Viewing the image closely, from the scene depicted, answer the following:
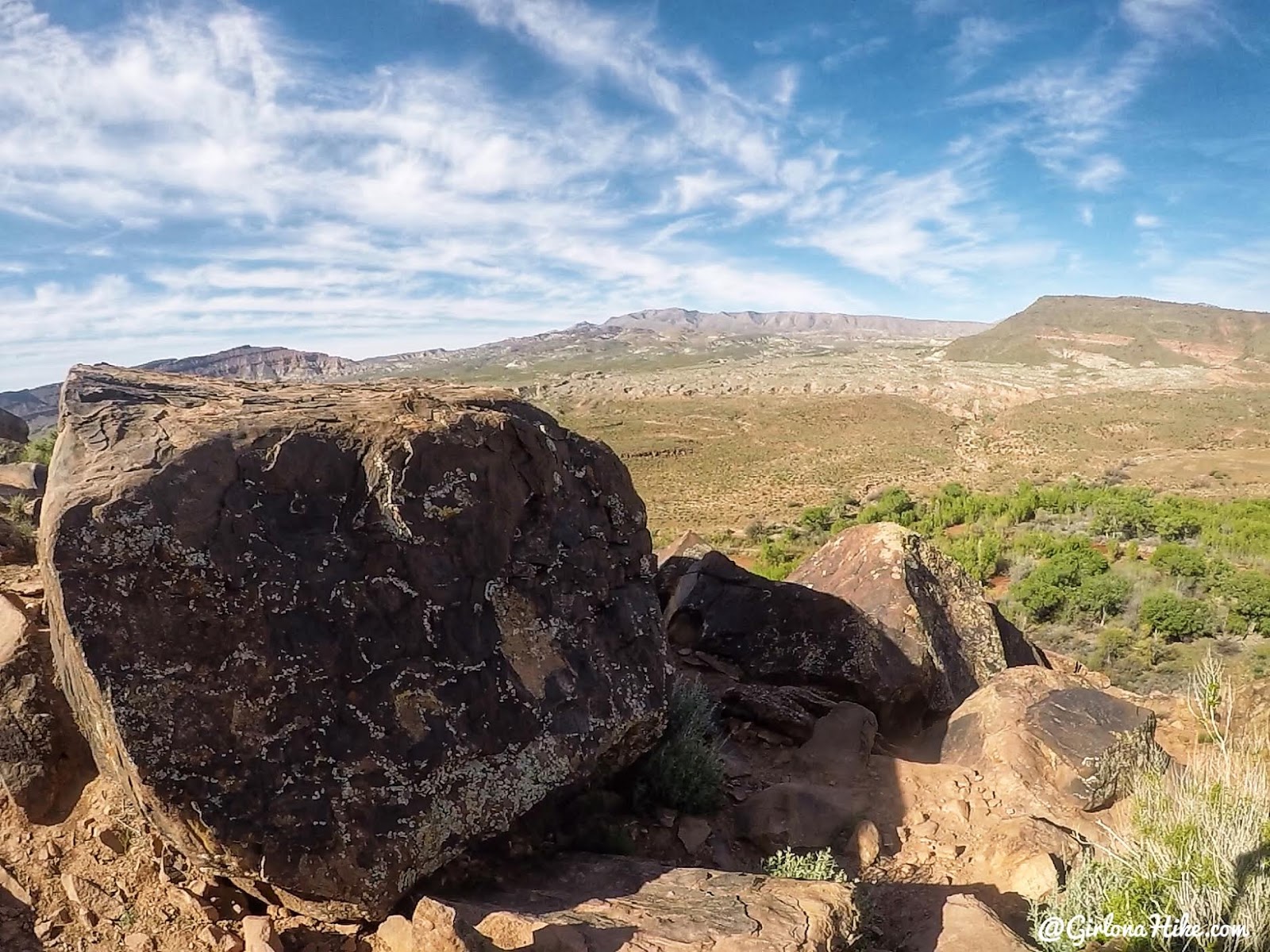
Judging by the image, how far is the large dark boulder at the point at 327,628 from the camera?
3.87m

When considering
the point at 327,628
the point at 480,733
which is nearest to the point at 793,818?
the point at 480,733

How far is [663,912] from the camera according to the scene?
163 inches

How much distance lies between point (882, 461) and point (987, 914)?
1786 inches

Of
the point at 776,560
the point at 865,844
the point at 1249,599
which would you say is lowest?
the point at 776,560

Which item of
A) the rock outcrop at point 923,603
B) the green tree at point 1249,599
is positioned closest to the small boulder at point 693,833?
the rock outcrop at point 923,603

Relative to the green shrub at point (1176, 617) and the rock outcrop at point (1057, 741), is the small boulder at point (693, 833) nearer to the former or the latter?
the rock outcrop at point (1057, 741)

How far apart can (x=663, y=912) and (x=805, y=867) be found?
136 cm

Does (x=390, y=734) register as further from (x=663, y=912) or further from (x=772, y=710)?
(x=772, y=710)

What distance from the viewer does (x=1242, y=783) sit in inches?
177

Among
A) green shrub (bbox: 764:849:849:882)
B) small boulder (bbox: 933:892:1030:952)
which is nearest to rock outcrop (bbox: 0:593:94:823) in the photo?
green shrub (bbox: 764:849:849:882)

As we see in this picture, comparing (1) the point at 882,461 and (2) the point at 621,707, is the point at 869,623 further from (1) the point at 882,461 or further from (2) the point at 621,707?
(1) the point at 882,461

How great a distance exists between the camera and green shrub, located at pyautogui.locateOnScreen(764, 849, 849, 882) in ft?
16.3

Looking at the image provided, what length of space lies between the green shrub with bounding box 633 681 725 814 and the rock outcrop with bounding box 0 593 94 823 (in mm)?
3709

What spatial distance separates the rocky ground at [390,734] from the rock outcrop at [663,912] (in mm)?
20
